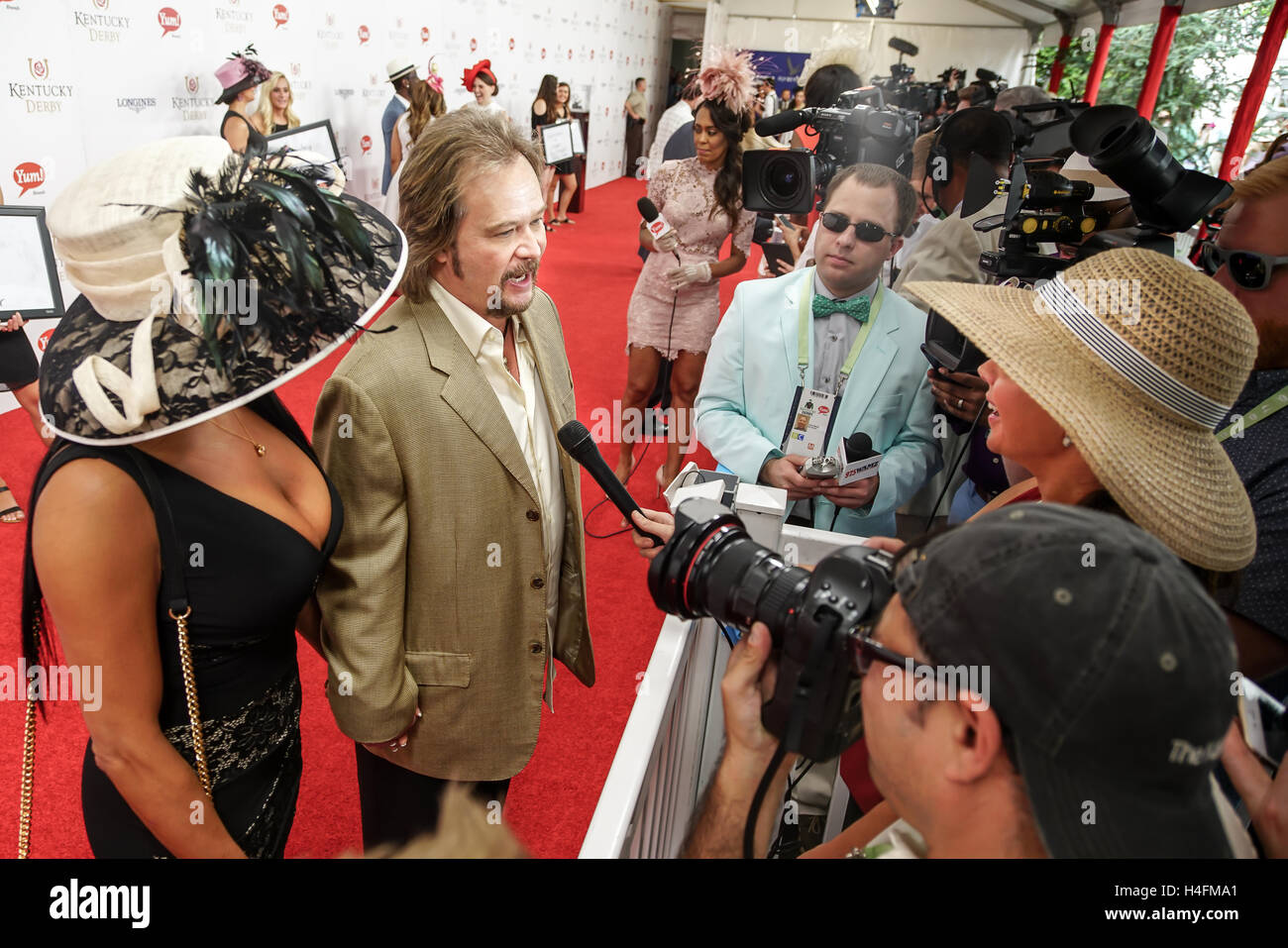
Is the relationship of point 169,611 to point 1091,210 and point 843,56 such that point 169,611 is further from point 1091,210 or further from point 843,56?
point 843,56

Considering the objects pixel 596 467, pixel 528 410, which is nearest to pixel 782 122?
pixel 528 410

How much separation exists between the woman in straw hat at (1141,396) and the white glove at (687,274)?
2.34 meters

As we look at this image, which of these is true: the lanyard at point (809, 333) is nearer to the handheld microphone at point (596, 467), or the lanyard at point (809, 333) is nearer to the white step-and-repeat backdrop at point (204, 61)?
the handheld microphone at point (596, 467)

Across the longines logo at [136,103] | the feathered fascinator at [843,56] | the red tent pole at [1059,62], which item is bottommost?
the longines logo at [136,103]

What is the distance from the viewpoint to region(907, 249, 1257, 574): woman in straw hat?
100 centimetres

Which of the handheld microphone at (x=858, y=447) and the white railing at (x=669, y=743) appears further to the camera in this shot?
the handheld microphone at (x=858, y=447)

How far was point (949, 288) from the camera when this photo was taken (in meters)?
1.33

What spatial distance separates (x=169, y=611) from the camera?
100cm

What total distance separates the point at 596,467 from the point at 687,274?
2181 millimetres

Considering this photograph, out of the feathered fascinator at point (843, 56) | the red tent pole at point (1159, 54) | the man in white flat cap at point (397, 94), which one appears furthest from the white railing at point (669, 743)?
the red tent pole at point (1159, 54)

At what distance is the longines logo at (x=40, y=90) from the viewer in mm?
3699

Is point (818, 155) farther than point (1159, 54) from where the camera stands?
No

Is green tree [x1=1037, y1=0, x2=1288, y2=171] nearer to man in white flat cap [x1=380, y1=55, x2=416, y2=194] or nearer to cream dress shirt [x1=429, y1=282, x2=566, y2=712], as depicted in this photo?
man in white flat cap [x1=380, y1=55, x2=416, y2=194]
